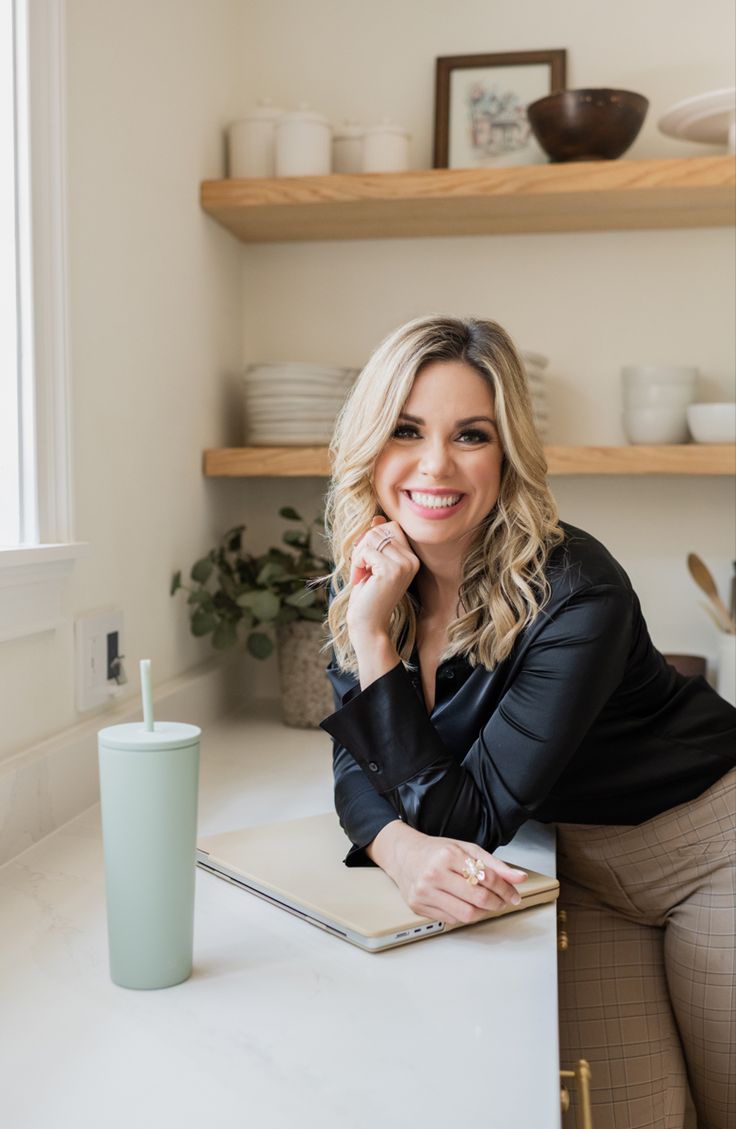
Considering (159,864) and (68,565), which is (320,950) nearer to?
(159,864)

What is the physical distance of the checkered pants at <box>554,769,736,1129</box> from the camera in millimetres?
1178

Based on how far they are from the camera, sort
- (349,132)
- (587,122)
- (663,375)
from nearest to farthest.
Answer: (587,122) < (663,375) < (349,132)

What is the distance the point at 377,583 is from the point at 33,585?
0.40m

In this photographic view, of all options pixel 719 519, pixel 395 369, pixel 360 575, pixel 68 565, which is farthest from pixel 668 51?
pixel 68 565

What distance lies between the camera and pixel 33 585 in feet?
4.09

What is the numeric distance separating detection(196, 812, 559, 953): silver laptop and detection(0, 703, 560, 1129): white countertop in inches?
0.5

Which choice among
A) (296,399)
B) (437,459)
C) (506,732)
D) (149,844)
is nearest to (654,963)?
(506,732)

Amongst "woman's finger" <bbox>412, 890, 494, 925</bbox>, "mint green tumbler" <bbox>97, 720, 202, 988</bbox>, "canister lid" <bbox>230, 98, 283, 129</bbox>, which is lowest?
"woman's finger" <bbox>412, 890, 494, 925</bbox>

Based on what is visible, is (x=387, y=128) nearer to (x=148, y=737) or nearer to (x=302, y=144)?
(x=302, y=144)

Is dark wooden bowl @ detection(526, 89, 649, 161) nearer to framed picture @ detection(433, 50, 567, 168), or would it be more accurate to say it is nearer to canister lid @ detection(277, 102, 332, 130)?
framed picture @ detection(433, 50, 567, 168)

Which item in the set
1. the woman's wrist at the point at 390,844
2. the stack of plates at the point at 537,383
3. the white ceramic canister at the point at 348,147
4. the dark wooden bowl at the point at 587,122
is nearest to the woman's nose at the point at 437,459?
the woman's wrist at the point at 390,844

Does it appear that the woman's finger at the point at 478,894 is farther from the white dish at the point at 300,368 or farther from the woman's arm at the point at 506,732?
the white dish at the point at 300,368

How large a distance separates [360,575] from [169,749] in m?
0.50

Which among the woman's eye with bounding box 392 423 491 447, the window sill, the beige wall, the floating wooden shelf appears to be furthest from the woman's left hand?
the floating wooden shelf
